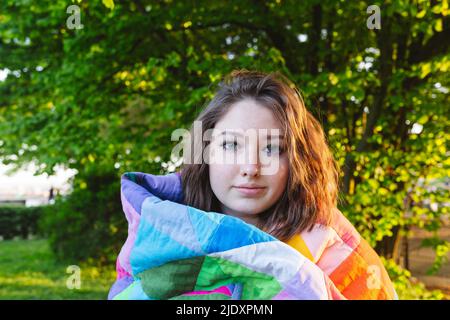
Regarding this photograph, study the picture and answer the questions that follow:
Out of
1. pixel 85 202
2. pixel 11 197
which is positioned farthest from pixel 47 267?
pixel 11 197

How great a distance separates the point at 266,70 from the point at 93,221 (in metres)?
5.32

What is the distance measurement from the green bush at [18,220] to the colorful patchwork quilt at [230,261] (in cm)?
1248

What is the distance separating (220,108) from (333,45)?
384cm

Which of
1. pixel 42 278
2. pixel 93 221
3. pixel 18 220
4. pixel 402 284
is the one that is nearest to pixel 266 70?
pixel 402 284

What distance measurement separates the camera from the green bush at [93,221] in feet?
26.9

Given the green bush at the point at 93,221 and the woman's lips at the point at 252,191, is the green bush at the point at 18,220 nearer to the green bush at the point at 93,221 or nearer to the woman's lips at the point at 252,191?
the green bush at the point at 93,221

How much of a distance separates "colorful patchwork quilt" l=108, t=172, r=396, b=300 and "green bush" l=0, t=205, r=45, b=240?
41.0ft

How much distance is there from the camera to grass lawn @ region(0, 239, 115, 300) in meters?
7.04

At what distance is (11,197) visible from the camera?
1320 centimetres

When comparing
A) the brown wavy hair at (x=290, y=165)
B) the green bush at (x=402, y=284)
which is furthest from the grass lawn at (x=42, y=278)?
the brown wavy hair at (x=290, y=165)

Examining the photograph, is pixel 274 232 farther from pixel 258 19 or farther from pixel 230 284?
pixel 258 19

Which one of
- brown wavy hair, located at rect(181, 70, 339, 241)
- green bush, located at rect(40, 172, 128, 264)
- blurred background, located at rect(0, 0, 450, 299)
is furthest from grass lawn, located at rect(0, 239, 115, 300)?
brown wavy hair, located at rect(181, 70, 339, 241)
